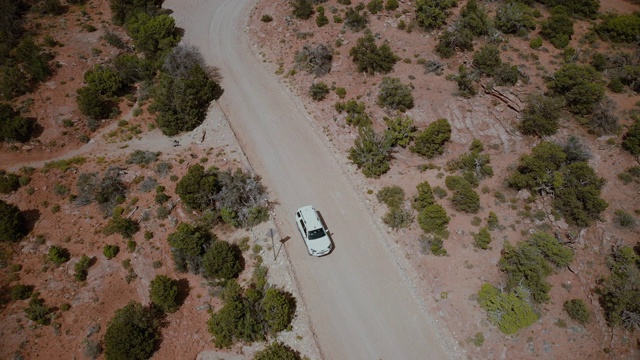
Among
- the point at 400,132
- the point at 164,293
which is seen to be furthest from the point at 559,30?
the point at 164,293

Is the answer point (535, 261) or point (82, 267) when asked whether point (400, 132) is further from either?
point (82, 267)

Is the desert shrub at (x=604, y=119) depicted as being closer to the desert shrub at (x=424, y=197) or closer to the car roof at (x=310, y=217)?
the desert shrub at (x=424, y=197)

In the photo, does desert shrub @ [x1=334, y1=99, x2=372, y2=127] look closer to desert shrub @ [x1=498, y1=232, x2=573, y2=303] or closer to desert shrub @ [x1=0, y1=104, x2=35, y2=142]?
desert shrub @ [x1=498, y1=232, x2=573, y2=303]

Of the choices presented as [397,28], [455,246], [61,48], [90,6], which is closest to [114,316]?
[455,246]

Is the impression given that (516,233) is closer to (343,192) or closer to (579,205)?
(579,205)

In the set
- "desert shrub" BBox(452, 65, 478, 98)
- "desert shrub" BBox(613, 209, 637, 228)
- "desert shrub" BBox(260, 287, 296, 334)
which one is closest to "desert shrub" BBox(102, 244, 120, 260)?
"desert shrub" BBox(260, 287, 296, 334)
